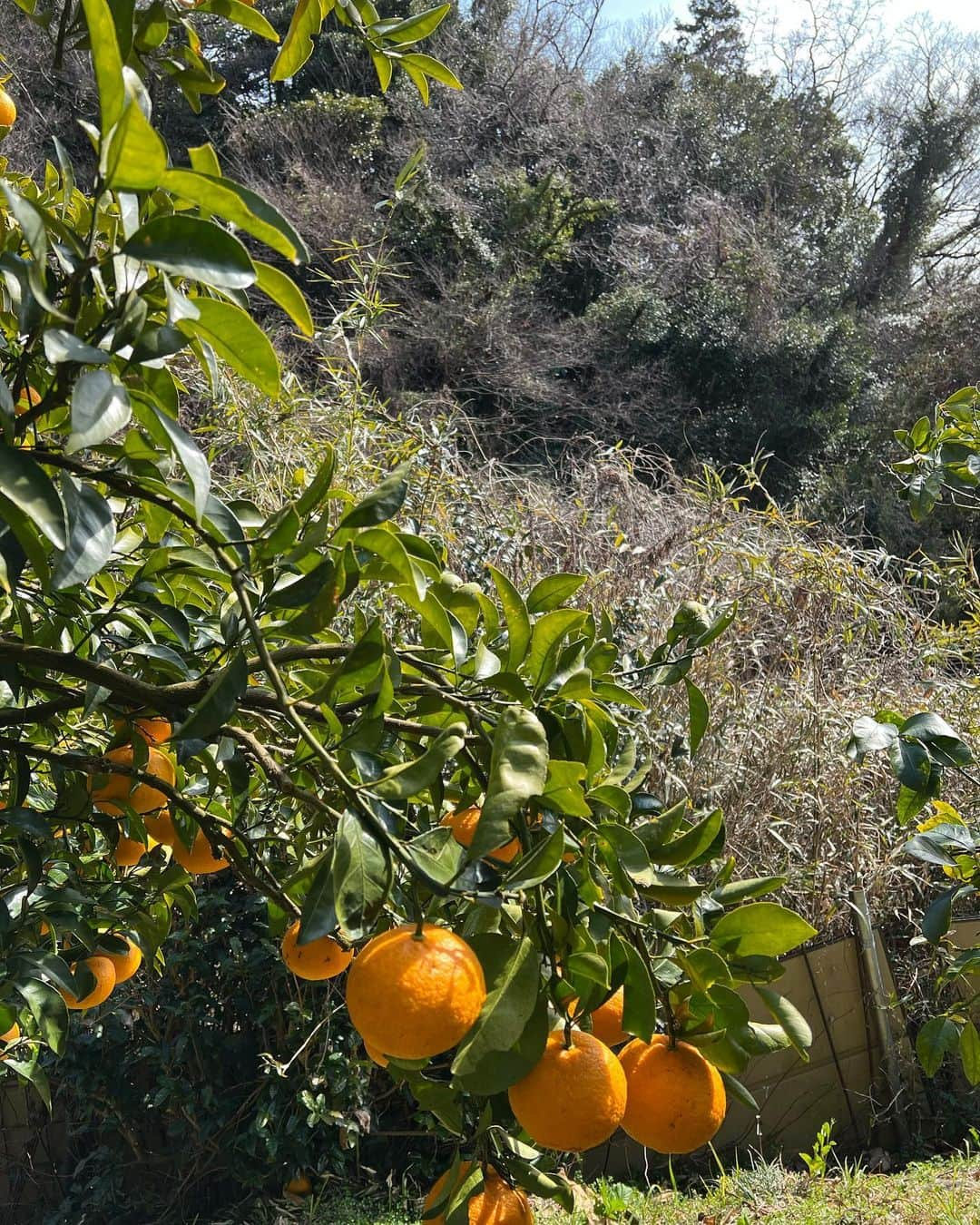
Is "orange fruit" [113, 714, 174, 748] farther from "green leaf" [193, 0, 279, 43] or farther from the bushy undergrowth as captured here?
the bushy undergrowth

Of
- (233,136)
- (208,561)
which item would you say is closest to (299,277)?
(233,136)

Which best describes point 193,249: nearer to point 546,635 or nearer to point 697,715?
point 546,635

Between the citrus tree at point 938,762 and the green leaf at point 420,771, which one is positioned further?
the citrus tree at point 938,762

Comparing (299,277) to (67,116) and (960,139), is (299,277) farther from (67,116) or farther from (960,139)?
(960,139)

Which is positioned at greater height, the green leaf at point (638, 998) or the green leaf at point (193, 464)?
the green leaf at point (193, 464)

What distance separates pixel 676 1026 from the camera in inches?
23.5

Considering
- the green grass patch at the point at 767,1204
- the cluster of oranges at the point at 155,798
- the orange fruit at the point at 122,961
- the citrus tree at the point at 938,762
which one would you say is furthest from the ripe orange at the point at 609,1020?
the green grass patch at the point at 767,1204

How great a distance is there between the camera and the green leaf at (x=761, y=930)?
56 centimetres

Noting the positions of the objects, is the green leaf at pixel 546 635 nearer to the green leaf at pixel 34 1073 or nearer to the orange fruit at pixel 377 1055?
the orange fruit at pixel 377 1055

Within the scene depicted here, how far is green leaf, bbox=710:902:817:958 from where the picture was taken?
558mm

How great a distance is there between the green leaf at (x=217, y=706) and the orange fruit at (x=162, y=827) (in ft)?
1.35

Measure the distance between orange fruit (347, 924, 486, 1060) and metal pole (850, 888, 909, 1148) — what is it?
2.78 m

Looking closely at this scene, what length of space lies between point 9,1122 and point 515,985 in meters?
2.97

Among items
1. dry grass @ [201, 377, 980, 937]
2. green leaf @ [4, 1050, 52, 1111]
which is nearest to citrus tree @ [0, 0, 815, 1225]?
green leaf @ [4, 1050, 52, 1111]
